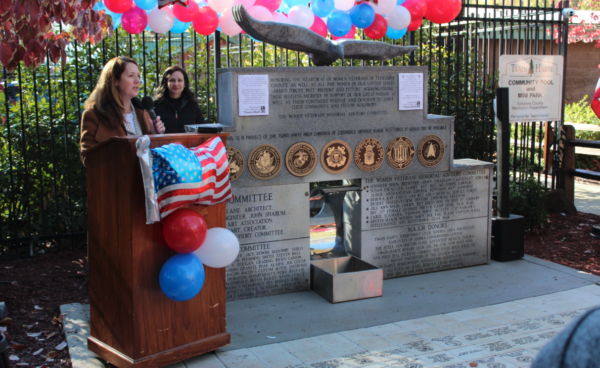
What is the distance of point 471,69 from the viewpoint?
8.50 meters

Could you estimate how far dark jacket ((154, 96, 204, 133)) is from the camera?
5320mm

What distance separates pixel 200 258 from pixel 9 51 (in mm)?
1685

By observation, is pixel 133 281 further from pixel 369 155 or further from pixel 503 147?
pixel 503 147

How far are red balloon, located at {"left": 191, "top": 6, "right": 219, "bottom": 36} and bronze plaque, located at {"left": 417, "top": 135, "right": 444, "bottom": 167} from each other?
2.32 meters

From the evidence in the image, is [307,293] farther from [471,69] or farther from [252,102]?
[471,69]

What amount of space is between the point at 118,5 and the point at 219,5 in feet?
3.06

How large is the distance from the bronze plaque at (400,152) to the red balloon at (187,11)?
2.23 meters

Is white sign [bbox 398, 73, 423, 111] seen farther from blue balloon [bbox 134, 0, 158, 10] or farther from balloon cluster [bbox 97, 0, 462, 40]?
blue balloon [bbox 134, 0, 158, 10]

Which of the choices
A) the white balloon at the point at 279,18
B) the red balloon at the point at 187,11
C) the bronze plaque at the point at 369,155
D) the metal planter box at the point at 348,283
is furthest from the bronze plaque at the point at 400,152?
the red balloon at the point at 187,11

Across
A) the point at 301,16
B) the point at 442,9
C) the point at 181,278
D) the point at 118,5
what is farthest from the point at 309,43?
the point at 181,278

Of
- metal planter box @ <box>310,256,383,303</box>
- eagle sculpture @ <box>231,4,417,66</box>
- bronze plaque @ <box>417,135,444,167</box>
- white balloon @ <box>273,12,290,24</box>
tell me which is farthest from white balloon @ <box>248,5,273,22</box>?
metal planter box @ <box>310,256,383,303</box>

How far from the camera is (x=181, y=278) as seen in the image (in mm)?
3254

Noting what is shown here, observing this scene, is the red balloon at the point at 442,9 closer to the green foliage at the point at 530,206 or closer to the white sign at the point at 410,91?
the white sign at the point at 410,91

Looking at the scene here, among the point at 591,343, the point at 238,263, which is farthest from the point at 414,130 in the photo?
the point at 591,343
